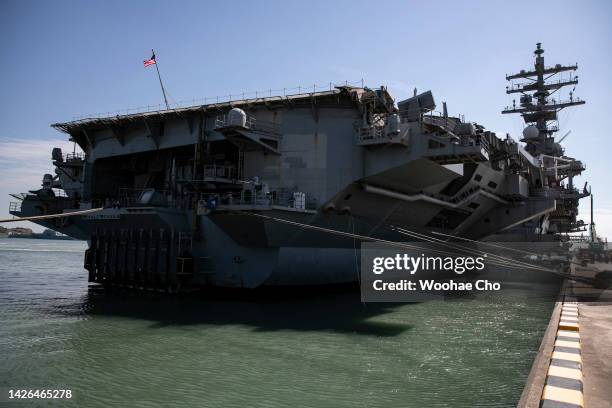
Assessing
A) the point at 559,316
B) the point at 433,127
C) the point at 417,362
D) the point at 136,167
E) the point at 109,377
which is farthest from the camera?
the point at 136,167

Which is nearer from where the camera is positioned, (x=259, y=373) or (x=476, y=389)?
(x=476, y=389)

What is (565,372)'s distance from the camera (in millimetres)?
5336

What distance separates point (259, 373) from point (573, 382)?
5.36 metres

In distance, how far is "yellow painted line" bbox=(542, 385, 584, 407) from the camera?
4359 millimetres

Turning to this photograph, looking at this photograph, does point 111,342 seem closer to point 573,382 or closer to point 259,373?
point 259,373

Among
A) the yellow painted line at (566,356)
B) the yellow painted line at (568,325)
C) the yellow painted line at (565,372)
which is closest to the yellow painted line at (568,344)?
the yellow painted line at (566,356)

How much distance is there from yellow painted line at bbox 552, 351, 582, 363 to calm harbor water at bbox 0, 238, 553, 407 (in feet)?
4.21

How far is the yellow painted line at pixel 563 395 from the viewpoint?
4.36 meters

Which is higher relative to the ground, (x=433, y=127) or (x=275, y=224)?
(x=433, y=127)

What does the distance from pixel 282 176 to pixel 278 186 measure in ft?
1.64

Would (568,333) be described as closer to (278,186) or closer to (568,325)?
(568,325)

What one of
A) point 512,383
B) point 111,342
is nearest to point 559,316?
point 512,383

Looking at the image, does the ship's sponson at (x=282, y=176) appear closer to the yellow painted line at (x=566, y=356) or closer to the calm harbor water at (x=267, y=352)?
the calm harbor water at (x=267, y=352)

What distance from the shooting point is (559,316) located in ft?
32.9
